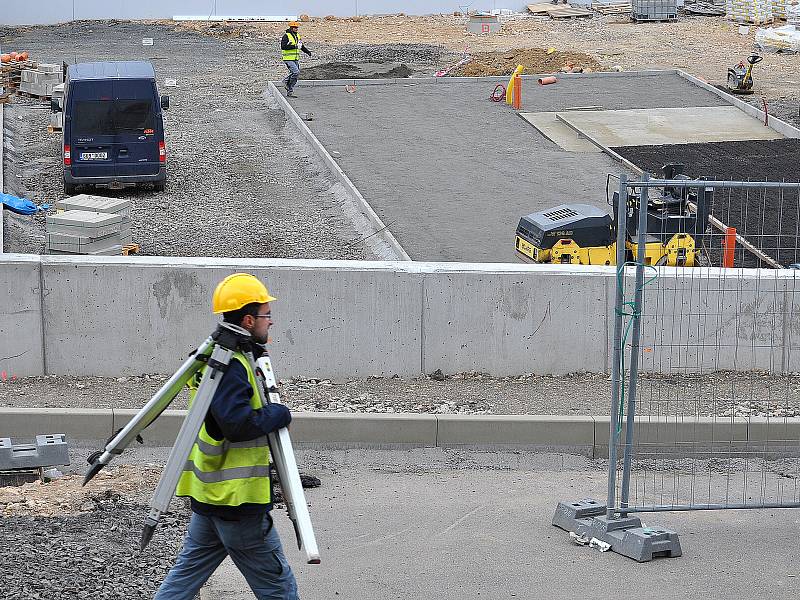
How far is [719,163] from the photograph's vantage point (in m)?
22.9

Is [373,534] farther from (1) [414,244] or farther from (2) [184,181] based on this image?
(2) [184,181]

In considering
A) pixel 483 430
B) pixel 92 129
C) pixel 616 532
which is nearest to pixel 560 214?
pixel 483 430

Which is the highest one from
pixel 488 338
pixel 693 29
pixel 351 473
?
pixel 693 29

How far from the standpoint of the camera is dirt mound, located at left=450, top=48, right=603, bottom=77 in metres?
35.2

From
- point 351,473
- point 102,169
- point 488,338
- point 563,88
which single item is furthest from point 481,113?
point 351,473

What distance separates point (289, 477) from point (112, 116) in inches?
662

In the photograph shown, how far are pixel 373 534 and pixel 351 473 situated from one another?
4.27ft

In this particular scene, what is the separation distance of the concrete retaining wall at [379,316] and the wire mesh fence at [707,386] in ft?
0.08

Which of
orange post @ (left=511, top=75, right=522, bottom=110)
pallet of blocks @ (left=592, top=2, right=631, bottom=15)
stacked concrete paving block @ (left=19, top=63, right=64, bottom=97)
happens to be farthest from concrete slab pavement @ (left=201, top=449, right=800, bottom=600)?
pallet of blocks @ (left=592, top=2, right=631, bottom=15)

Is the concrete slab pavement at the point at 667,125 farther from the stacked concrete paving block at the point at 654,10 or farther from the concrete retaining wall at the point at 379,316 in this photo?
the stacked concrete paving block at the point at 654,10

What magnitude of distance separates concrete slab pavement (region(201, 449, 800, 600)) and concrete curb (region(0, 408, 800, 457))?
8.6 inches

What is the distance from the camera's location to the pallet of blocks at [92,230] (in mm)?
15945

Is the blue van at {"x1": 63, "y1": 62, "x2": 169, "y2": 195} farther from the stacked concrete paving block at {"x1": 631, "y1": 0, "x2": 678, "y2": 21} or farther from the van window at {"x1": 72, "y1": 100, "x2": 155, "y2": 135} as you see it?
the stacked concrete paving block at {"x1": 631, "y1": 0, "x2": 678, "y2": 21}

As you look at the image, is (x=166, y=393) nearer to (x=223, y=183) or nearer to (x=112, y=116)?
(x=112, y=116)
